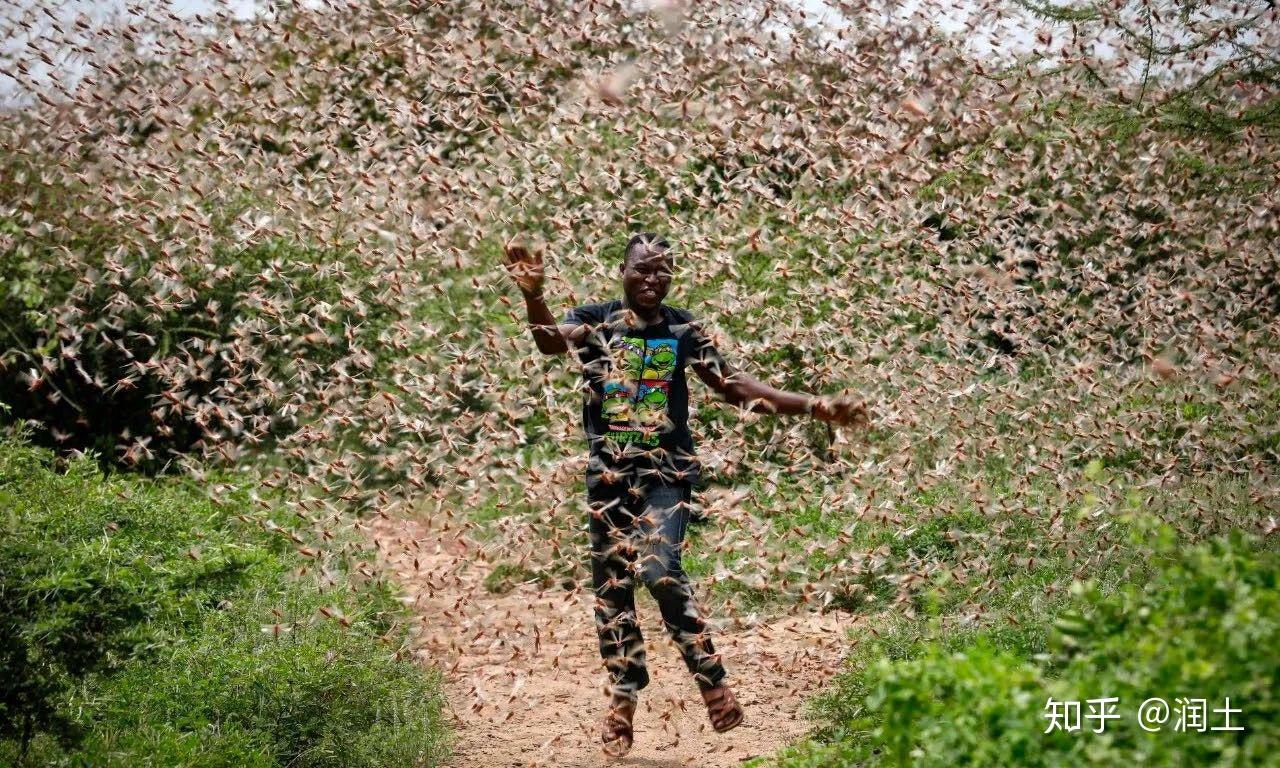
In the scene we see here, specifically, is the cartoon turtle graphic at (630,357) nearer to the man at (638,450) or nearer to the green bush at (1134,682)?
the man at (638,450)

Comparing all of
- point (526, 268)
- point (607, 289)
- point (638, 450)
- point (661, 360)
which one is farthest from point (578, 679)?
point (607, 289)

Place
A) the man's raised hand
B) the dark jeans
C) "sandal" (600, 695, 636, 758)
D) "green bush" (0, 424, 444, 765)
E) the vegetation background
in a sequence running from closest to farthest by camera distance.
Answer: "green bush" (0, 424, 444, 765), the man's raised hand, the dark jeans, "sandal" (600, 695, 636, 758), the vegetation background

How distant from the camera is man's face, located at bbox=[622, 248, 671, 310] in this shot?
4.63 metres

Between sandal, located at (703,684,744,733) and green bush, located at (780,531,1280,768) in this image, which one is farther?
sandal, located at (703,684,744,733)

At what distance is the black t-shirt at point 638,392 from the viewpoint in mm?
4625

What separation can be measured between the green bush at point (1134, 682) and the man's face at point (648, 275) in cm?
209

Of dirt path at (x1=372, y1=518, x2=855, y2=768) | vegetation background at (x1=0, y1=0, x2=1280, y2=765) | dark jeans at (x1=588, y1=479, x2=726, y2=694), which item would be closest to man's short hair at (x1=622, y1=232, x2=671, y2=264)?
dark jeans at (x1=588, y1=479, x2=726, y2=694)

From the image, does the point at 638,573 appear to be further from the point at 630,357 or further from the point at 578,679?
the point at 578,679

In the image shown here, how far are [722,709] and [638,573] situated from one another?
666 millimetres

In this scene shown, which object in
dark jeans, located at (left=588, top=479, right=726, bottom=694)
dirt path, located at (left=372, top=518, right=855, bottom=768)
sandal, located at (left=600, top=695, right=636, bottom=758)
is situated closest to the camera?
dark jeans, located at (left=588, top=479, right=726, bottom=694)

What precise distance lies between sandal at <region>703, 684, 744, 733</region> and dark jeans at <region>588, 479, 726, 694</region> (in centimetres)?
4

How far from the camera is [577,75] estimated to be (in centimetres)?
917

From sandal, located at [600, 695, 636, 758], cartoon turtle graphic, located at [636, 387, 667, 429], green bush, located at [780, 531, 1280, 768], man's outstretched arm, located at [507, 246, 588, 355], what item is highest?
man's outstretched arm, located at [507, 246, 588, 355]

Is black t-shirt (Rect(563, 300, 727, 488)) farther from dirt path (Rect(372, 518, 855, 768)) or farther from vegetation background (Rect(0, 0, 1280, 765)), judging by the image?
vegetation background (Rect(0, 0, 1280, 765))
